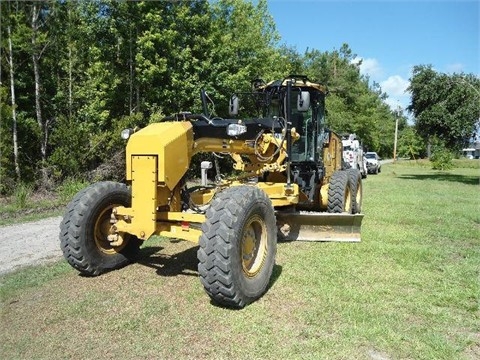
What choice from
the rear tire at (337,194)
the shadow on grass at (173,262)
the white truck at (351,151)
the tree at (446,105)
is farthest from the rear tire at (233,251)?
the tree at (446,105)

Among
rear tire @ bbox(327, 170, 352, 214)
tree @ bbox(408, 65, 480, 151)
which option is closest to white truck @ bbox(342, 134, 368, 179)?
tree @ bbox(408, 65, 480, 151)

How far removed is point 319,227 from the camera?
7.18 meters

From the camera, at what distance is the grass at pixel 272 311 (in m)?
3.63

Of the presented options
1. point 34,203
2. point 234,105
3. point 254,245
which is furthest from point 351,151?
point 254,245

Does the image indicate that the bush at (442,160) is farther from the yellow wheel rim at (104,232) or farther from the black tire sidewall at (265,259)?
the yellow wheel rim at (104,232)

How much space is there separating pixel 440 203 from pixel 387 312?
32.7 feet

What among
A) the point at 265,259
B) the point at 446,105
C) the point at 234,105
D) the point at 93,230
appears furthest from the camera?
the point at 446,105

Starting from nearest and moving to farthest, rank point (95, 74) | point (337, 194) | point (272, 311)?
point (272, 311)
point (337, 194)
point (95, 74)

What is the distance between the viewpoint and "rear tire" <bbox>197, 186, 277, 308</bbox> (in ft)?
14.0

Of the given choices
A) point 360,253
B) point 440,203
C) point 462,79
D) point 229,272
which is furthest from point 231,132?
point 462,79

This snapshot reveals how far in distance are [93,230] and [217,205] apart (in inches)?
71.8

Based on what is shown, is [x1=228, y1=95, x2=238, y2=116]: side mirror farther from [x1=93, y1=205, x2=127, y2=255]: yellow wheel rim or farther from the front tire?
[x1=93, y1=205, x2=127, y2=255]: yellow wheel rim

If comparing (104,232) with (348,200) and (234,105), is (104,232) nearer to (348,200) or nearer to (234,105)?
(234,105)

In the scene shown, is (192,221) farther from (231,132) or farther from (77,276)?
(77,276)
